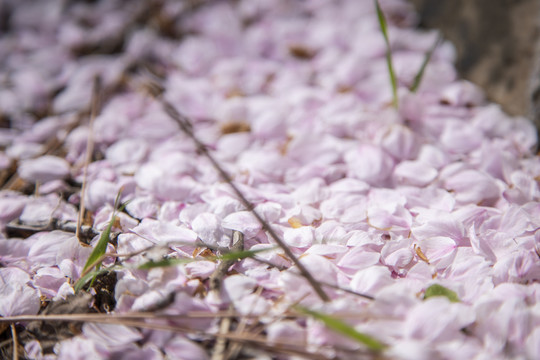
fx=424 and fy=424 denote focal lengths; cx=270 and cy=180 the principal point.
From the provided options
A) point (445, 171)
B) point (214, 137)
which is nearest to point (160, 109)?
point (214, 137)

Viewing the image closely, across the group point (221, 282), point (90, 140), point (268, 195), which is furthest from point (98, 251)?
point (90, 140)

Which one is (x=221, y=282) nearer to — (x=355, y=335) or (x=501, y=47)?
(x=355, y=335)

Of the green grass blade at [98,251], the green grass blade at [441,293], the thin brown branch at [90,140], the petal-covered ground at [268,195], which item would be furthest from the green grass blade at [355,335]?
the thin brown branch at [90,140]

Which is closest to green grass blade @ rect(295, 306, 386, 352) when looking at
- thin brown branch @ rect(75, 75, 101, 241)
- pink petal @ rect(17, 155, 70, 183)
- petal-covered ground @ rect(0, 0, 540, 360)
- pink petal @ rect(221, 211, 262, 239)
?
petal-covered ground @ rect(0, 0, 540, 360)

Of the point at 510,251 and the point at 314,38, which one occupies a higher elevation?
the point at 314,38

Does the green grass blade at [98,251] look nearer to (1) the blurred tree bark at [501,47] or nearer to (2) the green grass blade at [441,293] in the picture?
(2) the green grass blade at [441,293]

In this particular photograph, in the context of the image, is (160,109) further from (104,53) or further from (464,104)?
(464,104)
